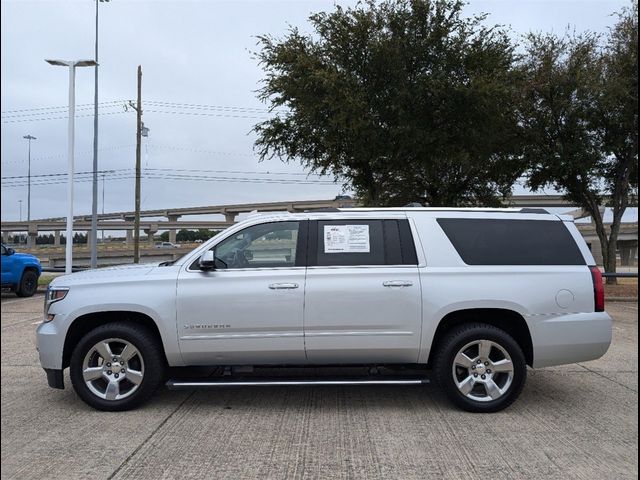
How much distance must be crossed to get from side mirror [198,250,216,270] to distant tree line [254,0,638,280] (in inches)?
A: 418

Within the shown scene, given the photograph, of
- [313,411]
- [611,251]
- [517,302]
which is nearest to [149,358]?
[313,411]

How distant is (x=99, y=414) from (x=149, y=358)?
2.25 feet

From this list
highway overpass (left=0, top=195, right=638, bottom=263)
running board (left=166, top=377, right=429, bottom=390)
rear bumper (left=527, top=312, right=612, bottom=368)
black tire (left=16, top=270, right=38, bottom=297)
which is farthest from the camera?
highway overpass (left=0, top=195, right=638, bottom=263)

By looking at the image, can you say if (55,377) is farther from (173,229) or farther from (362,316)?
(173,229)

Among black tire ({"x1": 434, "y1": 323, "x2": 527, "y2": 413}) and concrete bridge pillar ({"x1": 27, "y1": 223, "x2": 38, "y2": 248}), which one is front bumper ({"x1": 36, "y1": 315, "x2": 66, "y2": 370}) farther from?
concrete bridge pillar ({"x1": 27, "y1": 223, "x2": 38, "y2": 248})

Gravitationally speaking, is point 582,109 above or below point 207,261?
above

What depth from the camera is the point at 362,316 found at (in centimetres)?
484

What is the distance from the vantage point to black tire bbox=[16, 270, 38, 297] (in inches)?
564

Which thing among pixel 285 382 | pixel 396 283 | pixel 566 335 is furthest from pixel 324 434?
pixel 566 335

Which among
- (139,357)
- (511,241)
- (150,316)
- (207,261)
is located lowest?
(139,357)

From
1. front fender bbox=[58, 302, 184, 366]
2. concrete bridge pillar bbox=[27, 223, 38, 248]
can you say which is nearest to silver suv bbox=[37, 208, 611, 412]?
front fender bbox=[58, 302, 184, 366]

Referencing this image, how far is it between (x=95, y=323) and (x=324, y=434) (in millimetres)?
2415

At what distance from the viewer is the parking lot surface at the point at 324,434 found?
12.2ft

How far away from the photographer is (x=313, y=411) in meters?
4.96
